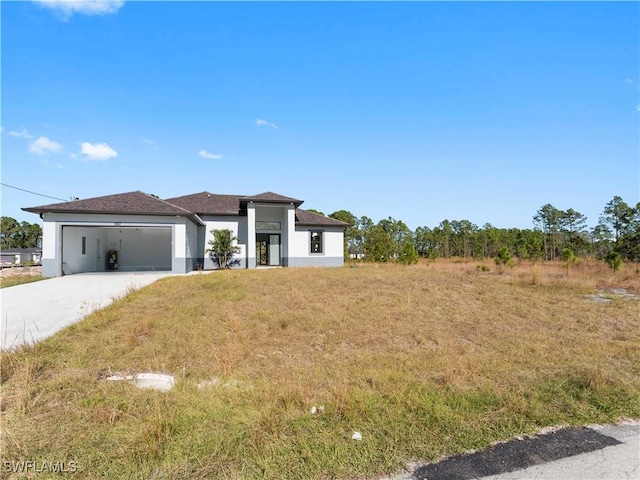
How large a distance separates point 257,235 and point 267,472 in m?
20.0

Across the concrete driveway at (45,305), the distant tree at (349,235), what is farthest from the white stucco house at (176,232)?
the distant tree at (349,235)

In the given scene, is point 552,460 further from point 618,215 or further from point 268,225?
point 618,215

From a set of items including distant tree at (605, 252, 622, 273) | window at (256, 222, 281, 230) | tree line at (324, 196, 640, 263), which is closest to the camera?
distant tree at (605, 252, 622, 273)

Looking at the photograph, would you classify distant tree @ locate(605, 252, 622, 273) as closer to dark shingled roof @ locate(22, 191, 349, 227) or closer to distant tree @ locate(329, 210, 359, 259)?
dark shingled roof @ locate(22, 191, 349, 227)

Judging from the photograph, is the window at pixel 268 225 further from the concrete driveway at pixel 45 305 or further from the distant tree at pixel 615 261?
the distant tree at pixel 615 261

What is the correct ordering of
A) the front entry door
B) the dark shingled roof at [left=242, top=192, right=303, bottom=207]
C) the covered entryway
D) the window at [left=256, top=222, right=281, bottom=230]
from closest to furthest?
the covered entryway → the dark shingled roof at [left=242, top=192, right=303, bottom=207] → the window at [left=256, top=222, right=281, bottom=230] → the front entry door

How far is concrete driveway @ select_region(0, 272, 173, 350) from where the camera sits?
20.6 ft

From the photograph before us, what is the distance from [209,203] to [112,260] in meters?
6.93

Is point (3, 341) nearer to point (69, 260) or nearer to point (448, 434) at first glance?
point (448, 434)

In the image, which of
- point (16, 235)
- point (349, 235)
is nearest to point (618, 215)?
point (349, 235)

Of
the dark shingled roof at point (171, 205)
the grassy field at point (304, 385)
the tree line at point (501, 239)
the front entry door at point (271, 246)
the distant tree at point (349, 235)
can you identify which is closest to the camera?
the grassy field at point (304, 385)

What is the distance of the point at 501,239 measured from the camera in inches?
1688

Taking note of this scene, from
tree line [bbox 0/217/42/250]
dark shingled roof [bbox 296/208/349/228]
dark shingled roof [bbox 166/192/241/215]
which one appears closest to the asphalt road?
dark shingled roof [bbox 296/208/349/228]

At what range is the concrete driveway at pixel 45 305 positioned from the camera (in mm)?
6285
